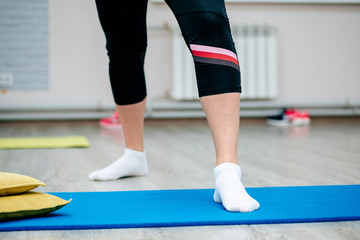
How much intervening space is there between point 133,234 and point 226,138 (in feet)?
1.07

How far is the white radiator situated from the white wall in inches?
5.4

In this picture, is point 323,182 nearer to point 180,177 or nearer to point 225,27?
point 180,177

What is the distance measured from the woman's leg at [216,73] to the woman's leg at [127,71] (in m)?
0.31

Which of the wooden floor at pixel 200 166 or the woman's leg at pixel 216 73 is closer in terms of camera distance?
the wooden floor at pixel 200 166

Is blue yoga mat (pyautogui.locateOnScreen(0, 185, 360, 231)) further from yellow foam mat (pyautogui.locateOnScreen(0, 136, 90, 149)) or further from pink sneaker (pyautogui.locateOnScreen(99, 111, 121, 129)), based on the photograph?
pink sneaker (pyautogui.locateOnScreen(99, 111, 121, 129))

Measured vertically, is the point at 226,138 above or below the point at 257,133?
above

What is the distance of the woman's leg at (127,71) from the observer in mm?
1397

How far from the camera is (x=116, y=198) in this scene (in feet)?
3.86

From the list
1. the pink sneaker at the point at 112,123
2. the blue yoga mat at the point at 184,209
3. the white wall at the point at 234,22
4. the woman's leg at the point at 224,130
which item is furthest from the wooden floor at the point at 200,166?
the white wall at the point at 234,22

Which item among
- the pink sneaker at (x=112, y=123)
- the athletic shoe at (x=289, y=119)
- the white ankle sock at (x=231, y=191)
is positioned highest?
the white ankle sock at (x=231, y=191)

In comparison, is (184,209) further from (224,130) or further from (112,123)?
(112,123)

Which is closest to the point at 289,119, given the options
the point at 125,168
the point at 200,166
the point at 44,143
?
the point at 44,143

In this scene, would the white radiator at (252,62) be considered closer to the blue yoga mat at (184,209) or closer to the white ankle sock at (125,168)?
the white ankle sock at (125,168)

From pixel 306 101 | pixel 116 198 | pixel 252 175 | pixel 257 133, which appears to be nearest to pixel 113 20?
pixel 116 198
